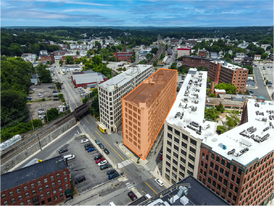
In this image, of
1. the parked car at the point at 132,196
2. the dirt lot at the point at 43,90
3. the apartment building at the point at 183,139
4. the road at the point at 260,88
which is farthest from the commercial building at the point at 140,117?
the road at the point at 260,88

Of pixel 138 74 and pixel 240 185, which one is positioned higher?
pixel 138 74

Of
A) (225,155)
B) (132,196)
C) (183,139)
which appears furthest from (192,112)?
(132,196)

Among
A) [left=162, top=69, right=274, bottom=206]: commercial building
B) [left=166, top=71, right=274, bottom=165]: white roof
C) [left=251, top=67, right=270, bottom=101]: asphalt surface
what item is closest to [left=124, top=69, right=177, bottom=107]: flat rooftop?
[left=166, top=71, right=274, bottom=165]: white roof

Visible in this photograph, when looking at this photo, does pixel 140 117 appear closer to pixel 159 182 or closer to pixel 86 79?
pixel 159 182

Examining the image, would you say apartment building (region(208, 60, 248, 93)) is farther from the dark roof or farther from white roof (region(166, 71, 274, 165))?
the dark roof

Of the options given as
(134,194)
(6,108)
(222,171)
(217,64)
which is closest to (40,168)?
(134,194)

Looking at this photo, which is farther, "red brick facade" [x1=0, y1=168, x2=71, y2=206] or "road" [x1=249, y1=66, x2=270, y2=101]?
"road" [x1=249, y1=66, x2=270, y2=101]

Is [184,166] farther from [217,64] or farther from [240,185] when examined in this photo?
[217,64]
